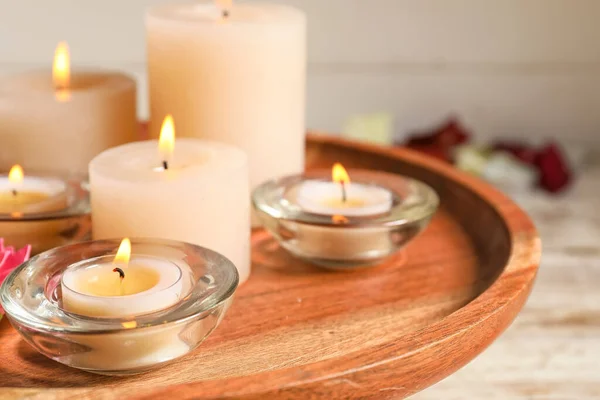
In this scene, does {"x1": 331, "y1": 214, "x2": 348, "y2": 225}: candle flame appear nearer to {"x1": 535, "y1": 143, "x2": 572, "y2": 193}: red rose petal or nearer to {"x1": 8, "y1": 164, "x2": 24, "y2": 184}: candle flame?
{"x1": 8, "y1": 164, "x2": 24, "y2": 184}: candle flame

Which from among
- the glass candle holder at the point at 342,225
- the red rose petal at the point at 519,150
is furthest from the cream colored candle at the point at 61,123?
the red rose petal at the point at 519,150

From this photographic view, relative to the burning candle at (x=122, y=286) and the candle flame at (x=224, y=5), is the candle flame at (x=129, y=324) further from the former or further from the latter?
the candle flame at (x=224, y=5)

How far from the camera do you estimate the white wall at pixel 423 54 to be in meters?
1.15

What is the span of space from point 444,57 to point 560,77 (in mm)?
183

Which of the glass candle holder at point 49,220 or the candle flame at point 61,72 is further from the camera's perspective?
the candle flame at point 61,72

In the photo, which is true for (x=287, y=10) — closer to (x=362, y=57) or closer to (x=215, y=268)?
(x=215, y=268)

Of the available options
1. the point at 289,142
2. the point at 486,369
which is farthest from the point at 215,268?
the point at 486,369

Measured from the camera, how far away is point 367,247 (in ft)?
1.66

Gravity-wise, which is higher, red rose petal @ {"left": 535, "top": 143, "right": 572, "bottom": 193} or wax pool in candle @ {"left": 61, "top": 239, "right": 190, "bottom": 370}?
wax pool in candle @ {"left": 61, "top": 239, "right": 190, "bottom": 370}

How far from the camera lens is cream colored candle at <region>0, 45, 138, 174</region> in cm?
57

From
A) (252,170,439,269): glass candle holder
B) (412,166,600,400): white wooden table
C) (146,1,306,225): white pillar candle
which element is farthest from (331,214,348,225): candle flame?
(412,166,600,400): white wooden table

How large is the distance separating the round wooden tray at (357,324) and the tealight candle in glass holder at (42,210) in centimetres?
7

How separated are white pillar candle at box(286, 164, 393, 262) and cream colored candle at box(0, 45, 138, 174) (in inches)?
5.8

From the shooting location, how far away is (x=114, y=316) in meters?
0.37
